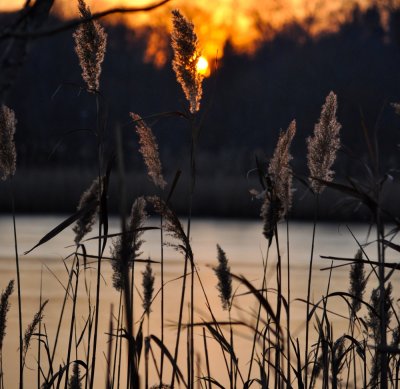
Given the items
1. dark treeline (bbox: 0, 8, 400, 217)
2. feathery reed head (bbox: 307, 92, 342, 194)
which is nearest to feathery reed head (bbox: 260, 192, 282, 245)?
feathery reed head (bbox: 307, 92, 342, 194)

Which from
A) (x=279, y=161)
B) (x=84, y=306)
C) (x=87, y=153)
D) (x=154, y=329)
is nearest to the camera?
(x=279, y=161)

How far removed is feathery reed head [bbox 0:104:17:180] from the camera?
8.26 feet

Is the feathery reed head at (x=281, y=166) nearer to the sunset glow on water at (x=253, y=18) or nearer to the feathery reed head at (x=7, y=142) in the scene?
the feathery reed head at (x=7, y=142)

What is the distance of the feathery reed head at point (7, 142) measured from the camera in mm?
2518

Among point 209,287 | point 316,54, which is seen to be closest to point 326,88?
point 316,54

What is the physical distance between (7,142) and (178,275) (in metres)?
9.29

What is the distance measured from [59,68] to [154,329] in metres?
34.1

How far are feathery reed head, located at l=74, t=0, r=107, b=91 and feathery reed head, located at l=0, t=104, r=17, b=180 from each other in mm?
257

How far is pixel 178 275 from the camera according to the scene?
11.7 m

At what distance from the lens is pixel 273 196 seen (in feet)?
8.26

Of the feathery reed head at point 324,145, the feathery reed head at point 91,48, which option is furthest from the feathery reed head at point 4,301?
the feathery reed head at point 324,145

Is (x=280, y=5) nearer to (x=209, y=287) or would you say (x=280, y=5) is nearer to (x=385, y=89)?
(x=385, y=89)

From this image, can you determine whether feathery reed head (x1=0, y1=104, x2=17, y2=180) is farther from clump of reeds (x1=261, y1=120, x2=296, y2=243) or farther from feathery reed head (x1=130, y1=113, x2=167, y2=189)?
clump of reeds (x1=261, y1=120, x2=296, y2=243)

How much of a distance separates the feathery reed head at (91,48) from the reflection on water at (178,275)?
470 mm
